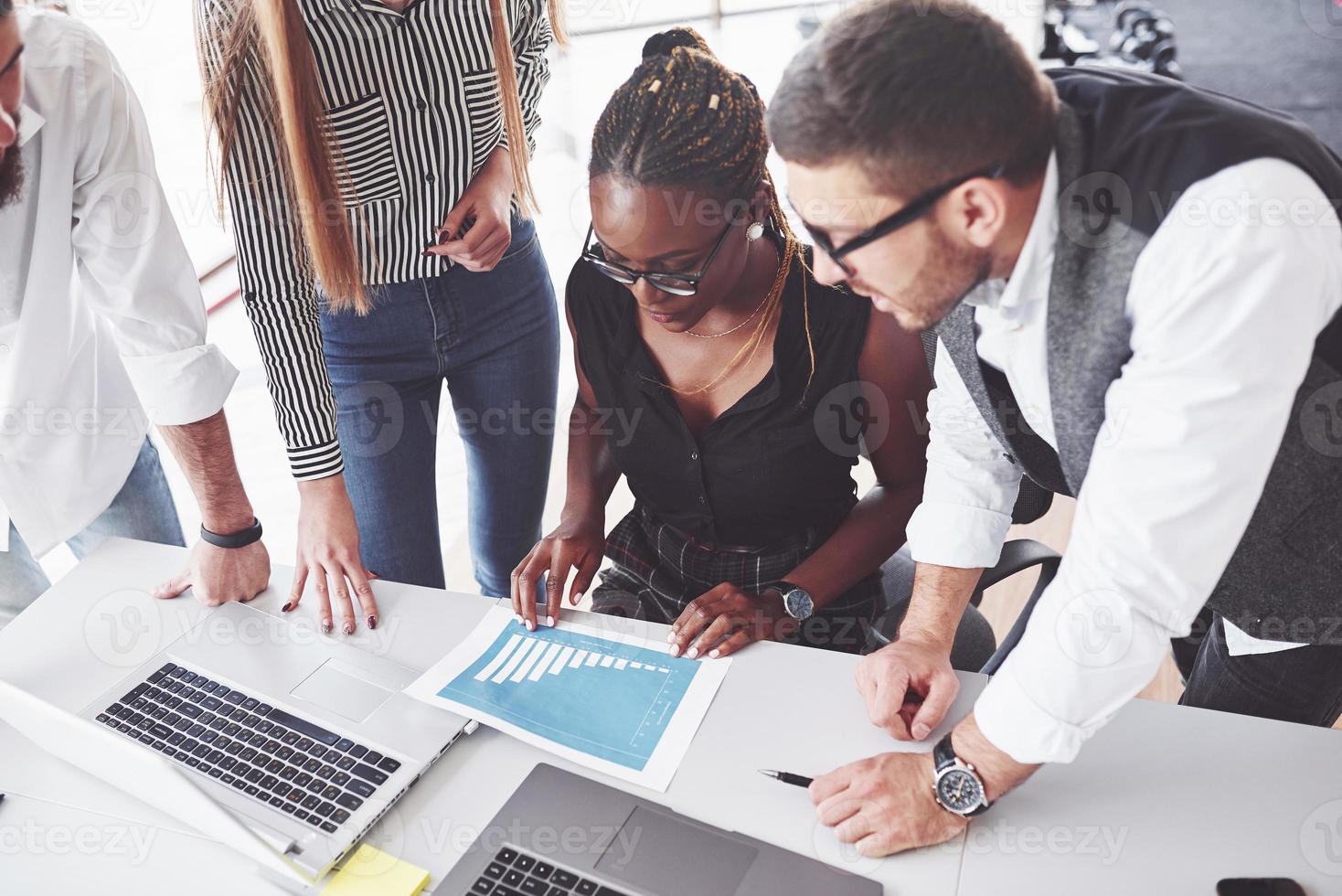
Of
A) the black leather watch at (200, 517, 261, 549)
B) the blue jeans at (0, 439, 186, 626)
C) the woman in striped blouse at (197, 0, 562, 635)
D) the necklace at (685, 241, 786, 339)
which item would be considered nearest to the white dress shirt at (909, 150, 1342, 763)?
the necklace at (685, 241, 786, 339)

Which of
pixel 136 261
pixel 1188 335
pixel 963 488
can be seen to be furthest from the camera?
pixel 136 261

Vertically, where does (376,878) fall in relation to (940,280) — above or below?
below

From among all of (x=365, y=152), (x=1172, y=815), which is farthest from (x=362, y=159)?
(x=1172, y=815)

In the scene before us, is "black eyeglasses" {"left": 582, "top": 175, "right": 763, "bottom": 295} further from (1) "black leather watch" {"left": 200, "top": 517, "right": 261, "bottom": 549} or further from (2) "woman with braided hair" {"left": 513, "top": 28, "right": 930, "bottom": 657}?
(1) "black leather watch" {"left": 200, "top": 517, "right": 261, "bottom": 549}

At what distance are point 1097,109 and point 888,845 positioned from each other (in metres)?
0.65

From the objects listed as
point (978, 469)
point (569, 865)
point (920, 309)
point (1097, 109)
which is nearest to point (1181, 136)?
point (1097, 109)

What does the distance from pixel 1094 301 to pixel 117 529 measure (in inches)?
53.0

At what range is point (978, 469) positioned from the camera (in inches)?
46.4

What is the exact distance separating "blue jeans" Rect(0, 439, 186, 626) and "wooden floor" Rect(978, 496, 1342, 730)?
159 cm

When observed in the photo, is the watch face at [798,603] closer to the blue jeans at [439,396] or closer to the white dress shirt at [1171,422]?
the white dress shirt at [1171,422]

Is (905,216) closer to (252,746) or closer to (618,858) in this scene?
(618,858)

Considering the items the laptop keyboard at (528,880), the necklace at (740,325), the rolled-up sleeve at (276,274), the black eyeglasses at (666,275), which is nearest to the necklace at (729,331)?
the necklace at (740,325)

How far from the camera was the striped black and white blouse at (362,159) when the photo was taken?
4.33 feet

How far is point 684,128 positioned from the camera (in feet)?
3.93
